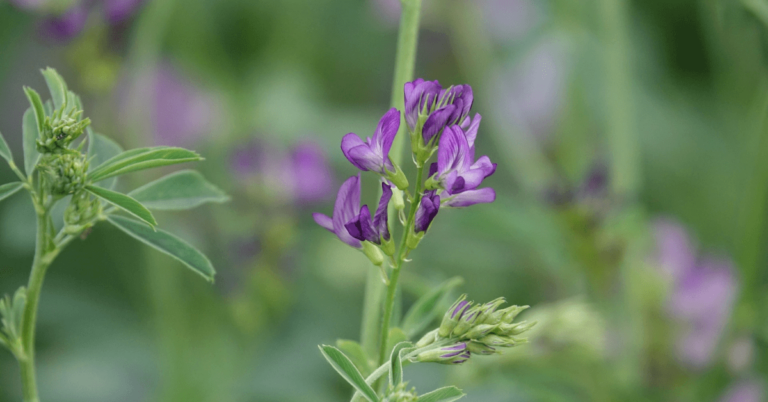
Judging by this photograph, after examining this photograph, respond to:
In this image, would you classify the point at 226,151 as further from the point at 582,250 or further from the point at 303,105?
the point at 582,250

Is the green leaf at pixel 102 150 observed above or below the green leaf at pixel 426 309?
above

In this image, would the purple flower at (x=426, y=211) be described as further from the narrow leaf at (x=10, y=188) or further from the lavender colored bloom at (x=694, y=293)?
the lavender colored bloom at (x=694, y=293)

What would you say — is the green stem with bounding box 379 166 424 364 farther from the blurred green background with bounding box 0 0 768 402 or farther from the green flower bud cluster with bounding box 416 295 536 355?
Answer: the blurred green background with bounding box 0 0 768 402

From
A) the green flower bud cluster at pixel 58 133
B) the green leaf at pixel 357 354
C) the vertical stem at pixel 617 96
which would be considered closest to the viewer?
the green flower bud cluster at pixel 58 133

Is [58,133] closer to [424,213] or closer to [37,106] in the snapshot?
[37,106]

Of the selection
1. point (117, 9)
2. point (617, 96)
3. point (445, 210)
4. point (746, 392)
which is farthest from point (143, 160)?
point (445, 210)

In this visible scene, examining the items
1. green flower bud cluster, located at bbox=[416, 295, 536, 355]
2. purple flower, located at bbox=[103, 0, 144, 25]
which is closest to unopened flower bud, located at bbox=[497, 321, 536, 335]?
green flower bud cluster, located at bbox=[416, 295, 536, 355]

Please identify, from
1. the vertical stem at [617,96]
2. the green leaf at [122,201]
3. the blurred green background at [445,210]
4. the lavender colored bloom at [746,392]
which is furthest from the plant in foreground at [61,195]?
the lavender colored bloom at [746,392]
